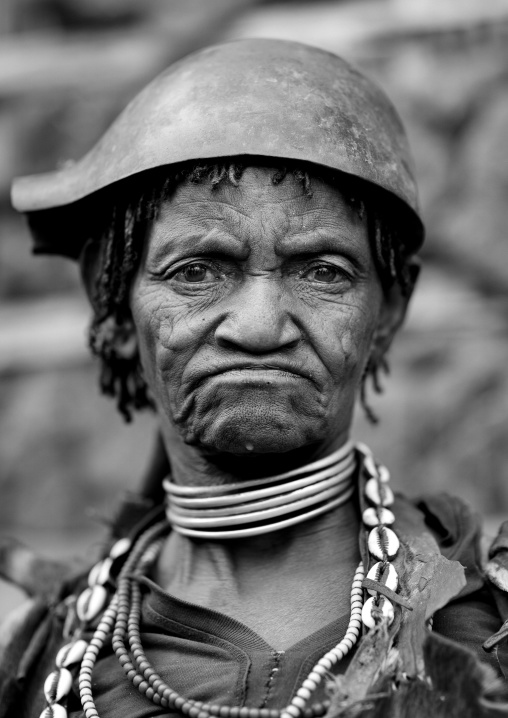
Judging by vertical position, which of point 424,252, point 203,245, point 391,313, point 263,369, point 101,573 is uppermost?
point 203,245

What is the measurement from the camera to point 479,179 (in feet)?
13.3

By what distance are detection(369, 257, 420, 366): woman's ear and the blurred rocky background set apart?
4.69ft

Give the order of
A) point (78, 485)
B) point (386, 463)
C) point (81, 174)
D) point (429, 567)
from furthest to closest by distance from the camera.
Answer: point (78, 485), point (386, 463), point (81, 174), point (429, 567)

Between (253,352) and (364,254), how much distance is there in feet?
1.15

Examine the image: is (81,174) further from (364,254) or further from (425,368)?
(425,368)

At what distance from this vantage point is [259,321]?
2172 millimetres

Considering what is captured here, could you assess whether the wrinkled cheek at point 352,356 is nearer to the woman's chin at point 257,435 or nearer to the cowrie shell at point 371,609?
the woman's chin at point 257,435

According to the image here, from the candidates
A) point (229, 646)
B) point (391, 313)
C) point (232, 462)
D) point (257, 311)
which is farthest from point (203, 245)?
point (229, 646)

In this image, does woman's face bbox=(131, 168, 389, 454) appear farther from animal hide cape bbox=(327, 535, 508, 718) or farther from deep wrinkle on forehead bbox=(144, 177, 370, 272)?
animal hide cape bbox=(327, 535, 508, 718)

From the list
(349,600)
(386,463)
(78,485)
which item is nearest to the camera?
(349,600)

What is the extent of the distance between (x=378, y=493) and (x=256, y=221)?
0.62 metres

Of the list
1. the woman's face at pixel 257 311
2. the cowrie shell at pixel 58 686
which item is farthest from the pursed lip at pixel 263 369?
the cowrie shell at pixel 58 686

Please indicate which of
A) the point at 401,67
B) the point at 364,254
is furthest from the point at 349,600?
the point at 401,67

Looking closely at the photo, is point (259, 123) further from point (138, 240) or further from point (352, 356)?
point (352, 356)
